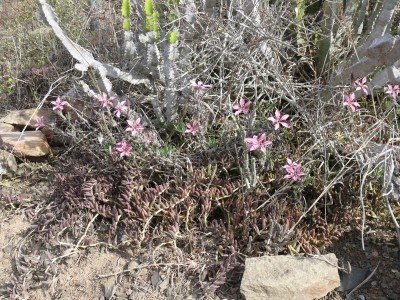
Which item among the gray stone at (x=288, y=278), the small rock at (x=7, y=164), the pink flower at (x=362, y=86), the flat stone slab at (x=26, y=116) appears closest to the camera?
the gray stone at (x=288, y=278)

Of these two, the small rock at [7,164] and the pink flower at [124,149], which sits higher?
the pink flower at [124,149]

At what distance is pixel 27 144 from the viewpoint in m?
3.39

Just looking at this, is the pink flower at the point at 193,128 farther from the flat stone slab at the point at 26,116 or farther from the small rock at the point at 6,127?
the small rock at the point at 6,127

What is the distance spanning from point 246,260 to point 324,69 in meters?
1.67

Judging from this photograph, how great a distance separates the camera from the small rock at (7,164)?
10.7ft

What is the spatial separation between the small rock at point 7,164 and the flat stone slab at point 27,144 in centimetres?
6

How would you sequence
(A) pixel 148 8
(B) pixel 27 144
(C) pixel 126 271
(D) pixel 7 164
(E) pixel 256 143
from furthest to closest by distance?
1. (B) pixel 27 144
2. (D) pixel 7 164
3. (A) pixel 148 8
4. (C) pixel 126 271
5. (E) pixel 256 143

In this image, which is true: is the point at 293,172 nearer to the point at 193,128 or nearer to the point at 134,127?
the point at 193,128

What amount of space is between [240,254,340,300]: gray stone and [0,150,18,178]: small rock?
1.83m

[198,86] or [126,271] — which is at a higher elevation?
[198,86]

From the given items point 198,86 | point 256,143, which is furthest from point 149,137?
point 256,143

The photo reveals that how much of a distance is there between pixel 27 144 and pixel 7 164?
0.21 meters

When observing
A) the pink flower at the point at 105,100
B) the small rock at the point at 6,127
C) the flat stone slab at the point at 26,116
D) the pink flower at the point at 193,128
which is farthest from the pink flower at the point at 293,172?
the small rock at the point at 6,127

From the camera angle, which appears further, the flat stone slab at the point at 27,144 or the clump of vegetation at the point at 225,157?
the flat stone slab at the point at 27,144
